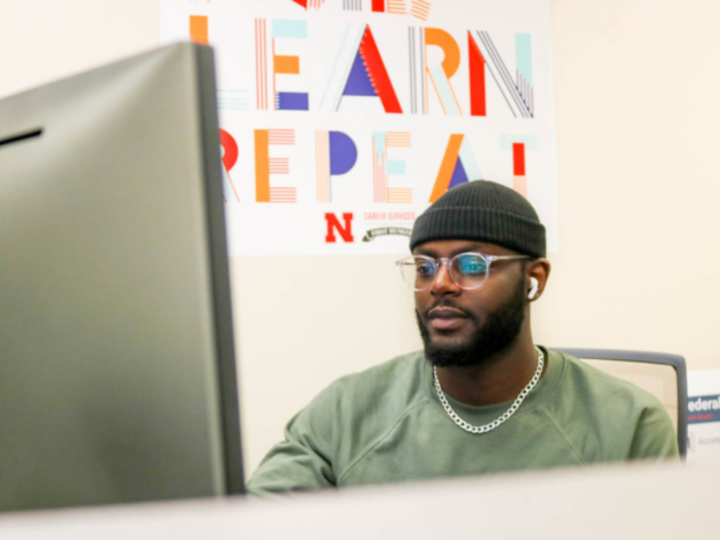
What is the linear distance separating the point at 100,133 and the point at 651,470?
0.38 meters

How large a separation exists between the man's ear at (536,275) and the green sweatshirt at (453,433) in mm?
208

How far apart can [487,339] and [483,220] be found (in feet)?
0.84

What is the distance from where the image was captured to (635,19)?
2.34 m

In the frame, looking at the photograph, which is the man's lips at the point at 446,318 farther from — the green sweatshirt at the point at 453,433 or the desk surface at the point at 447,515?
the desk surface at the point at 447,515

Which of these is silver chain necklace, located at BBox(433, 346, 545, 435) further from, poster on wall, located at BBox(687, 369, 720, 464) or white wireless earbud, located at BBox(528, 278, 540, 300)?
poster on wall, located at BBox(687, 369, 720, 464)

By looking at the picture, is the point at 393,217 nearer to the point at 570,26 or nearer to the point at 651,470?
the point at 570,26

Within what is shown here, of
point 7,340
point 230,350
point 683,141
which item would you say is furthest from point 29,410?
point 683,141

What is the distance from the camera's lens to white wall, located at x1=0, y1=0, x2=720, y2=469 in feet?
6.81

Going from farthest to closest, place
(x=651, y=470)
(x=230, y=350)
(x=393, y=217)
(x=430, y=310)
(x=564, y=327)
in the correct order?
(x=564, y=327) → (x=393, y=217) → (x=430, y=310) → (x=230, y=350) → (x=651, y=470)

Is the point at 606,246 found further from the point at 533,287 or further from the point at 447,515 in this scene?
the point at 447,515

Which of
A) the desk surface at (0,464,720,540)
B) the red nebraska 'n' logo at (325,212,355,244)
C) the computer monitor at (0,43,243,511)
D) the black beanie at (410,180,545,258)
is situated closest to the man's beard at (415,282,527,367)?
the black beanie at (410,180,545,258)

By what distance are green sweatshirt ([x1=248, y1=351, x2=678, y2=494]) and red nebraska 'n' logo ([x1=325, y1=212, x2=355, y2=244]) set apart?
0.82 metres

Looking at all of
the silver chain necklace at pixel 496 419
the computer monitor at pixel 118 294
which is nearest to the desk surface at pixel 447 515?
the computer monitor at pixel 118 294

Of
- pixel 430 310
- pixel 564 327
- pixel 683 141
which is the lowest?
pixel 564 327
